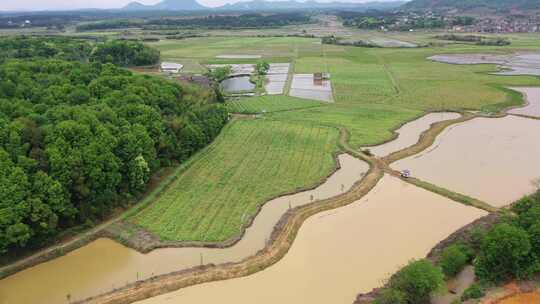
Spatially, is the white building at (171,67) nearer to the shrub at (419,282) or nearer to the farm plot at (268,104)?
the farm plot at (268,104)

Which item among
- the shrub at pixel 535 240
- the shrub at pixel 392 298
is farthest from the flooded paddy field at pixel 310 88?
the shrub at pixel 392 298

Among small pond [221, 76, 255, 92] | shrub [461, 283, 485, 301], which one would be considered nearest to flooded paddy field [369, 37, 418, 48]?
small pond [221, 76, 255, 92]

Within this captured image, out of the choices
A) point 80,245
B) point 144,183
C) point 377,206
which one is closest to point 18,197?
point 80,245

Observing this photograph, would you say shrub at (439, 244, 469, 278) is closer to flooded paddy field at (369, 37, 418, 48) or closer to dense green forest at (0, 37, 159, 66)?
dense green forest at (0, 37, 159, 66)

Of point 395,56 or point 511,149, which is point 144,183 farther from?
point 395,56

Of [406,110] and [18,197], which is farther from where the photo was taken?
[406,110]

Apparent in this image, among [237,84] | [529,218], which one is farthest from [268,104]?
[529,218]

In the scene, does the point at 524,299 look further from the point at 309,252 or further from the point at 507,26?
the point at 507,26
